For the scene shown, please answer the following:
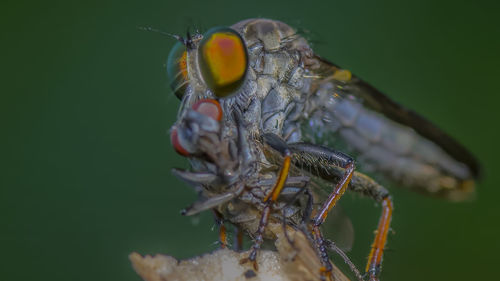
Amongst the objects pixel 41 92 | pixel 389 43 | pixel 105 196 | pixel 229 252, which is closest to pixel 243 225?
pixel 229 252

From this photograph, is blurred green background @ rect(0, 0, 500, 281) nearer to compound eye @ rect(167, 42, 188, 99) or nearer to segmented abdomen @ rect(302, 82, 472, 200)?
segmented abdomen @ rect(302, 82, 472, 200)

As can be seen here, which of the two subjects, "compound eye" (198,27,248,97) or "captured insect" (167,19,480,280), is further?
"compound eye" (198,27,248,97)

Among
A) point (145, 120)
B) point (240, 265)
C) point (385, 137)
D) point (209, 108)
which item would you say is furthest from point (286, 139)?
point (145, 120)

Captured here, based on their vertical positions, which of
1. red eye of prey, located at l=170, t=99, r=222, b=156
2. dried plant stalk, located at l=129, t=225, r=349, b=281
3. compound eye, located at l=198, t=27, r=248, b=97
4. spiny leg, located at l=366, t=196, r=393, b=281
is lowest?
spiny leg, located at l=366, t=196, r=393, b=281

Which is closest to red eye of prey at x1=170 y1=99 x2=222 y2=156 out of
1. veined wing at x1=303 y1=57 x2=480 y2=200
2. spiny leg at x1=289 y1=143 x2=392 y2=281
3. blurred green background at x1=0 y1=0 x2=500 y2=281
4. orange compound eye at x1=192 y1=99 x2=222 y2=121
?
orange compound eye at x1=192 y1=99 x2=222 y2=121

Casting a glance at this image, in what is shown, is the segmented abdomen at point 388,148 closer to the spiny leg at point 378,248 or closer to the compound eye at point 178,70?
the spiny leg at point 378,248

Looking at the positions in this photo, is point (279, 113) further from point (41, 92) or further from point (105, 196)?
point (41, 92)

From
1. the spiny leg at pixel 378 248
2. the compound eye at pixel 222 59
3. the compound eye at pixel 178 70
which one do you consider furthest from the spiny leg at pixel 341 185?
the compound eye at pixel 178 70
